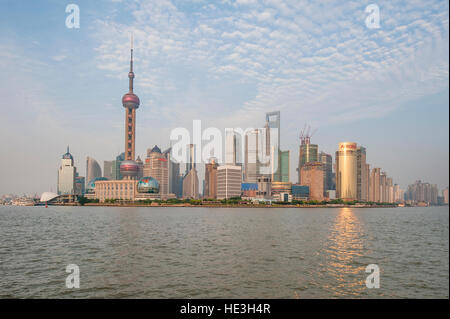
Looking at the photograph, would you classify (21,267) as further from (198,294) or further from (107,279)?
(198,294)

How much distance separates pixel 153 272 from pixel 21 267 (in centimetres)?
1463

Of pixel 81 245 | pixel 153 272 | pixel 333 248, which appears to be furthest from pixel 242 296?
pixel 81 245

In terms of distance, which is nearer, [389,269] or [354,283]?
[354,283]

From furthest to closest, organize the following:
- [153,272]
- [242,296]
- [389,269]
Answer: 1. [389,269]
2. [153,272]
3. [242,296]

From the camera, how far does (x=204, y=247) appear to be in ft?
169

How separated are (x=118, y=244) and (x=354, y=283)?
3719 centimetres

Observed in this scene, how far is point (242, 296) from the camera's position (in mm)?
27125

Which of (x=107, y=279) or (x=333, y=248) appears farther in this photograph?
(x=333, y=248)

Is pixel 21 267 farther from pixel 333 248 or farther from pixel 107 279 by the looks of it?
pixel 333 248

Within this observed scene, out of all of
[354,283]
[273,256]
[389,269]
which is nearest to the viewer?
[354,283]
